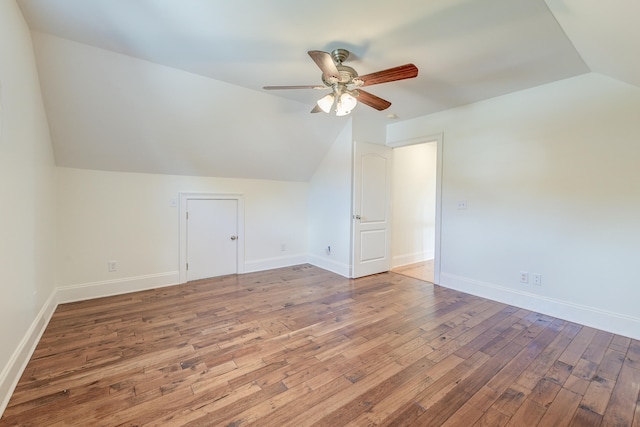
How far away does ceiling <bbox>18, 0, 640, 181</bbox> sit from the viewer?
188cm

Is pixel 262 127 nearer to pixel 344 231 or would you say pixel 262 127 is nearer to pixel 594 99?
pixel 344 231

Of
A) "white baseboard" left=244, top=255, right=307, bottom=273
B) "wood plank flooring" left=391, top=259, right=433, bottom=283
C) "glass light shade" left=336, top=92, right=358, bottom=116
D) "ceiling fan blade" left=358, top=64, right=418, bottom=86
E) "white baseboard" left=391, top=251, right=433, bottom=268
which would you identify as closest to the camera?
"ceiling fan blade" left=358, top=64, right=418, bottom=86

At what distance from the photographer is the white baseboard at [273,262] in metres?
4.62

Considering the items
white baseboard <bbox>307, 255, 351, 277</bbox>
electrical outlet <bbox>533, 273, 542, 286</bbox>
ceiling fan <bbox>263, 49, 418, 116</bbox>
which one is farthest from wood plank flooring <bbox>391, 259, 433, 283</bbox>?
ceiling fan <bbox>263, 49, 418, 116</bbox>

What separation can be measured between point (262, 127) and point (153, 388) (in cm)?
304

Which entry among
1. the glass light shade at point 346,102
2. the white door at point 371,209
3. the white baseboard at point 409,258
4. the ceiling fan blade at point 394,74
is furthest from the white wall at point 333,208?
the ceiling fan blade at point 394,74

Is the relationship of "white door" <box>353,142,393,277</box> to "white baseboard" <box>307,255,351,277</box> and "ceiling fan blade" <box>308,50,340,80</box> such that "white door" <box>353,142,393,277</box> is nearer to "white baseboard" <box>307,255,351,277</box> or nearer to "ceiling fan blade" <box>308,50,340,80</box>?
"white baseboard" <box>307,255,351,277</box>

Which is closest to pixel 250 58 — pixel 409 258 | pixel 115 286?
pixel 115 286

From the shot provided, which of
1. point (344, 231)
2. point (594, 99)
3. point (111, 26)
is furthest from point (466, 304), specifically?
point (111, 26)

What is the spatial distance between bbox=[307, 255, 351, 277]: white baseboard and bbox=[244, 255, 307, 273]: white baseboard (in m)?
0.22

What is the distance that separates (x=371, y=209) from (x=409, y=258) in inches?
61.2

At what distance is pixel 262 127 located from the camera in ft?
12.5

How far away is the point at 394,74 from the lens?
2066 millimetres

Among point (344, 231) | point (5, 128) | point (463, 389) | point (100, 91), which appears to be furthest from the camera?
point (344, 231)
